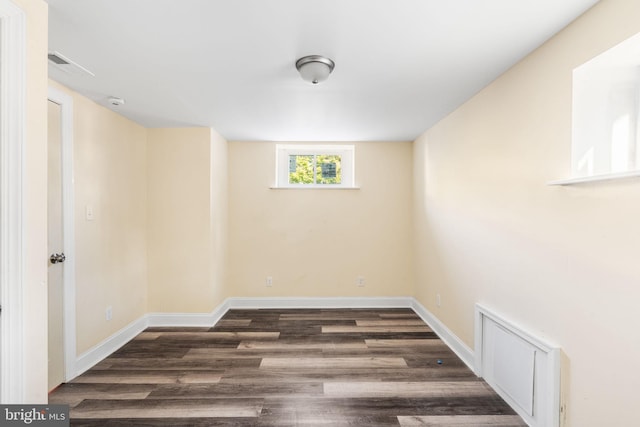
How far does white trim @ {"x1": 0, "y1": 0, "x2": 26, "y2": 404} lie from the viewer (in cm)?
116

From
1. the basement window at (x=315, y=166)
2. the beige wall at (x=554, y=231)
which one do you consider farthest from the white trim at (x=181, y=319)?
the beige wall at (x=554, y=231)

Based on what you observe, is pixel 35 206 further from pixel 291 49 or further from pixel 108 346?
pixel 108 346

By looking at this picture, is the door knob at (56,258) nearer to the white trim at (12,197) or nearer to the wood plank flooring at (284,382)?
the wood plank flooring at (284,382)

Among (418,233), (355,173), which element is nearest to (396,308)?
(418,233)

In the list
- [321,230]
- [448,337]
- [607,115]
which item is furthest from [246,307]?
[607,115]

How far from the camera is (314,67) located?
69.4 inches

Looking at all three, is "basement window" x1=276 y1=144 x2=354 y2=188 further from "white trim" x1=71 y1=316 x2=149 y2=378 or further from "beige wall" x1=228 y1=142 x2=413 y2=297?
"white trim" x1=71 y1=316 x2=149 y2=378

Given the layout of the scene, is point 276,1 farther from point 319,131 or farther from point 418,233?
point 418,233

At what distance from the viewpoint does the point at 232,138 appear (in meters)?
3.68

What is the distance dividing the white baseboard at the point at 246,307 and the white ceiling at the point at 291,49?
6.94 feet

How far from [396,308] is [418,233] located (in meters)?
1.03

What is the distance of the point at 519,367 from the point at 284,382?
5.20ft

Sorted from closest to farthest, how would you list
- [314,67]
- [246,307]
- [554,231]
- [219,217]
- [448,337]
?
[554,231]
[314,67]
[448,337]
[219,217]
[246,307]

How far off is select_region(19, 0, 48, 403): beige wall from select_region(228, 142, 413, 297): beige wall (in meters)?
2.52
